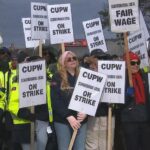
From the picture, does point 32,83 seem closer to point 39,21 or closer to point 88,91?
point 88,91

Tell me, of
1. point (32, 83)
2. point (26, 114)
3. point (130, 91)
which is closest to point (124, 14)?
point (130, 91)

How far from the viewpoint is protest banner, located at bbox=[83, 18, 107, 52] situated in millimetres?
13266

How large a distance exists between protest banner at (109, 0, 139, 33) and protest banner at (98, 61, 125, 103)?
3.33 feet

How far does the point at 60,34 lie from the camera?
35.6 ft

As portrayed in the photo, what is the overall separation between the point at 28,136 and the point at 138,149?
1.70 m

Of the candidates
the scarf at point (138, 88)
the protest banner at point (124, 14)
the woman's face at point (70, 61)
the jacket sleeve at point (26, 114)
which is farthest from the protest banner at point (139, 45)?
the jacket sleeve at point (26, 114)

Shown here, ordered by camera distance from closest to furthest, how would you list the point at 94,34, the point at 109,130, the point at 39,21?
the point at 109,130 < the point at 39,21 < the point at 94,34

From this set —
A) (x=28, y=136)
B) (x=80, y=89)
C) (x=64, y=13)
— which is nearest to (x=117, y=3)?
(x=64, y=13)

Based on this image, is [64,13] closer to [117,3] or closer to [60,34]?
[60,34]

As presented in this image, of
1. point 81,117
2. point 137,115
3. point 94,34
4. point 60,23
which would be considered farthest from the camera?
point 94,34

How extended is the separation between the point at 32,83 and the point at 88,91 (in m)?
0.81

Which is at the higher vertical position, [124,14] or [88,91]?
[124,14]

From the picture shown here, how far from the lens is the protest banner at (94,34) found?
522 inches

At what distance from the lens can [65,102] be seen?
888cm
